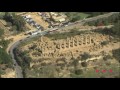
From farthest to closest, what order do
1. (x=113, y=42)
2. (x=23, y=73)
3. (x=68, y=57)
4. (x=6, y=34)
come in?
(x=6, y=34)
(x=113, y=42)
(x=68, y=57)
(x=23, y=73)

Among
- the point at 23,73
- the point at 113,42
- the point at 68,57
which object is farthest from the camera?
the point at 113,42

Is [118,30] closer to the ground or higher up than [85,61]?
higher up

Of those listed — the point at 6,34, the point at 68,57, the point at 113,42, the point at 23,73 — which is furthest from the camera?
the point at 6,34

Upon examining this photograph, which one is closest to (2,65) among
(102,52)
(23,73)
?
(23,73)

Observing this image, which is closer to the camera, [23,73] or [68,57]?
[23,73]

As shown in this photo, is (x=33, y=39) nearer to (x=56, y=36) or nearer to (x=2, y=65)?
(x=56, y=36)

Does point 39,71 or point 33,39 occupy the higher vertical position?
point 33,39

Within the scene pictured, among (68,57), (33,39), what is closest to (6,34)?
(33,39)

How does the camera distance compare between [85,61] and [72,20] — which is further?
[72,20]

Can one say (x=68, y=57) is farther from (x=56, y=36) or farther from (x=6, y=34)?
(x=6, y=34)
